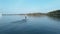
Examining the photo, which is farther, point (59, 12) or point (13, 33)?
point (59, 12)

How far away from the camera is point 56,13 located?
313ft

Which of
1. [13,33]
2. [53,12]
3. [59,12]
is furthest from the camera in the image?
[53,12]

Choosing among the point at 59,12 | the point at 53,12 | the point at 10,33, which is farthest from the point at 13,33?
the point at 53,12

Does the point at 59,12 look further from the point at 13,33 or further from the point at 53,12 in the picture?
the point at 13,33

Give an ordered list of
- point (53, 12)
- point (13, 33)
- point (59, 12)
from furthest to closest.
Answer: point (53, 12) → point (59, 12) → point (13, 33)

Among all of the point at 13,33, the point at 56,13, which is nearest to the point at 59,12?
the point at 56,13

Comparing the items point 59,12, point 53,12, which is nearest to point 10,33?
point 59,12

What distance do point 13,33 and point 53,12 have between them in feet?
312

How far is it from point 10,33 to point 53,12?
95073 mm

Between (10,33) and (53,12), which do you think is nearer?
(10,33)

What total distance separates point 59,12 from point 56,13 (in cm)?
402

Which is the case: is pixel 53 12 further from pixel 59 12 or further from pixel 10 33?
pixel 10 33

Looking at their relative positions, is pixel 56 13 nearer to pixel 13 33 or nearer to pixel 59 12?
pixel 59 12

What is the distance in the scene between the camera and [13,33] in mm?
11609
